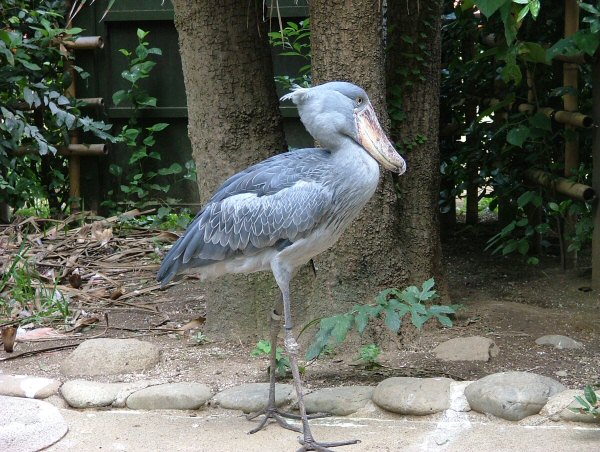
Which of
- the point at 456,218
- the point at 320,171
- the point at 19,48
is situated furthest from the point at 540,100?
A: the point at 19,48

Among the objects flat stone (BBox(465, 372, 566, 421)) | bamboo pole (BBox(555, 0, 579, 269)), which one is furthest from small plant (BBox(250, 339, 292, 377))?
bamboo pole (BBox(555, 0, 579, 269))

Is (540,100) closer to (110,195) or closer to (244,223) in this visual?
(244,223)

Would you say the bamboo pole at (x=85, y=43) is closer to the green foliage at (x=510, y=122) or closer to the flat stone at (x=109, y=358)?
the green foliage at (x=510, y=122)

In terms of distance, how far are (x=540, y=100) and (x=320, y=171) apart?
273 cm

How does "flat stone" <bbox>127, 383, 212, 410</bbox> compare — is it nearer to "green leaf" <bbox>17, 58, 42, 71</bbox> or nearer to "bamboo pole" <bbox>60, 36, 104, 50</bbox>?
"green leaf" <bbox>17, 58, 42, 71</bbox>

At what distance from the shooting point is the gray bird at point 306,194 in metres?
3.56

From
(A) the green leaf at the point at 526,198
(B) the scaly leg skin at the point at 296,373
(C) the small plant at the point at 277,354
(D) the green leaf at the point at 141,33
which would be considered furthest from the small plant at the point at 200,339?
(D) the green leaf at the point at 141,33

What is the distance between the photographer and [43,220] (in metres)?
6.95

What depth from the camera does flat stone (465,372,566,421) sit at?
11.8 feet

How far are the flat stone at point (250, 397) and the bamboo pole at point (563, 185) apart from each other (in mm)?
2225

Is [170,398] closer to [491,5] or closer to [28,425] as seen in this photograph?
[28,425]

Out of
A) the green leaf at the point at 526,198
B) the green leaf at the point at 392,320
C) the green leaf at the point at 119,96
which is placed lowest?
the green leaf at the point at 392,320

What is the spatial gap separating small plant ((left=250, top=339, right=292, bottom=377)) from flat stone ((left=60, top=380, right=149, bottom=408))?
60cm

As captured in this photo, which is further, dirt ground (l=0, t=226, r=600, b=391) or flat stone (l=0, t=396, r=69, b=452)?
dirt ground (l=0, t=226, r=600, b=391)
